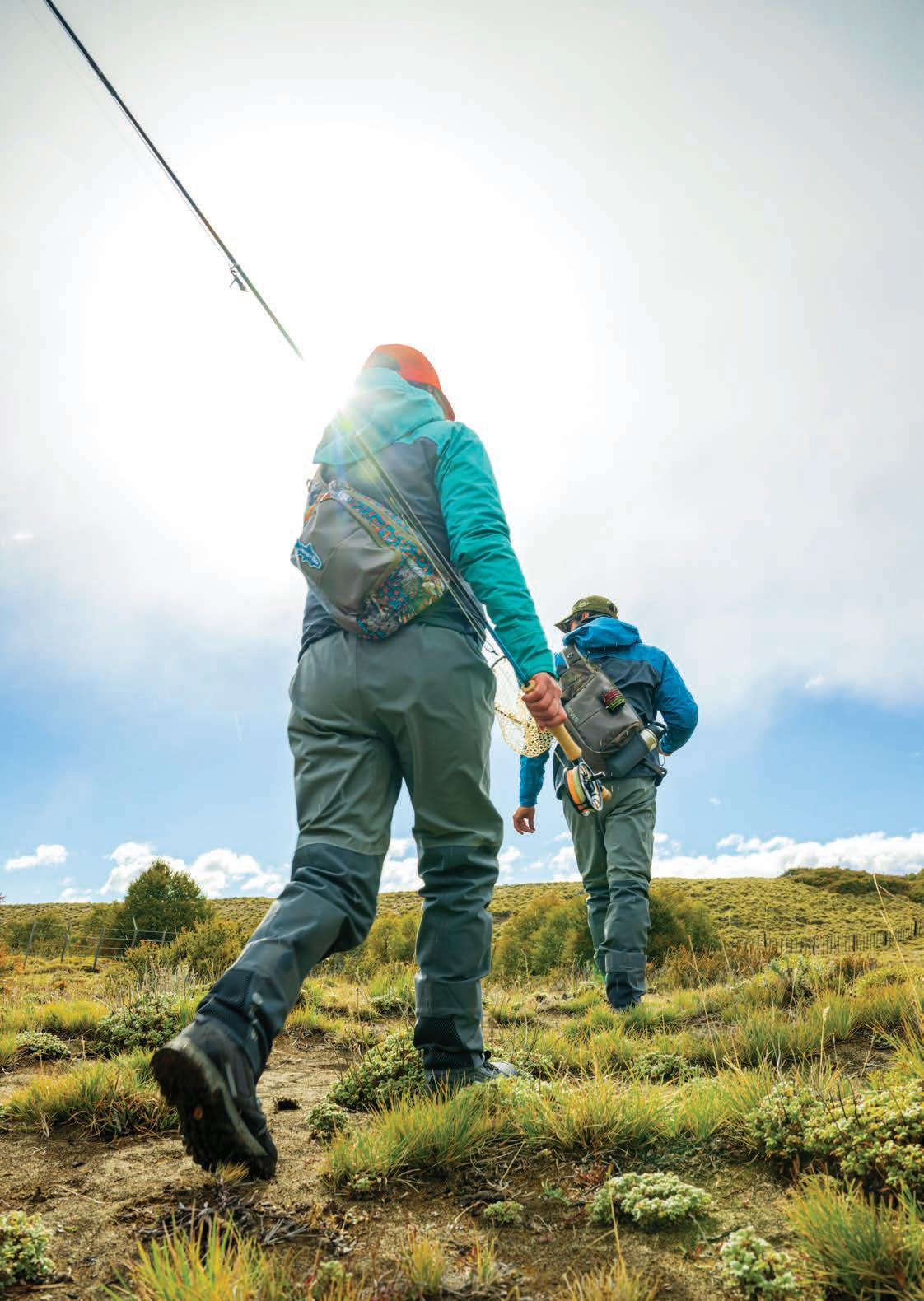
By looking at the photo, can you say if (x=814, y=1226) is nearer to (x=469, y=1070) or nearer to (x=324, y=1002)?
(x=469, y=1070)

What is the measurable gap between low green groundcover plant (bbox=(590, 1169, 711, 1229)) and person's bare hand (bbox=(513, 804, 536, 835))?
3.60 meters

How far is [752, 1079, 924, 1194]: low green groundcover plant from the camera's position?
1796mm

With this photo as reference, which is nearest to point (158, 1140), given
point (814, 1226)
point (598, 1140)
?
point (598, 1140)

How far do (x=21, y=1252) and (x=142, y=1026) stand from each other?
2641 millimetres

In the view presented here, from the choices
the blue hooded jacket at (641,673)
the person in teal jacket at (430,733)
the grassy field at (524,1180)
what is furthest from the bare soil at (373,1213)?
the blue hooded jacket at (641,673)

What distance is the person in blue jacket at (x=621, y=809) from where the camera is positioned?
5160mm

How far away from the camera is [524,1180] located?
2.09 m

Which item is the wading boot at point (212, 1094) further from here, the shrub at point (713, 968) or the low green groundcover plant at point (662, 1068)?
the shrub at point (713, 968)

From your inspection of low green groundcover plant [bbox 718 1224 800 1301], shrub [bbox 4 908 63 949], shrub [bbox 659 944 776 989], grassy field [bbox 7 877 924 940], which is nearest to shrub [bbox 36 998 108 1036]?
low green groundcover plant [bbox 718 1224 800 1301]

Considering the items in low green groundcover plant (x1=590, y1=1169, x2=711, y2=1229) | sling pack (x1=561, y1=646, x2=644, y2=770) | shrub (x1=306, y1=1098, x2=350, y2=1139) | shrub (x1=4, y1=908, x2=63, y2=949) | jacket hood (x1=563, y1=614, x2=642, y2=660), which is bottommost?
shrub (x1=4, y1=908, x2=63, y2=949)

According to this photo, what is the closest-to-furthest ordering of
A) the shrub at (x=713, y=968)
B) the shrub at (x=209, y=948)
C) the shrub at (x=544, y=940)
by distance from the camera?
1. the shrub at (x=713, y=968)
2. the shrub at (x=209, y=948)
3. the shrub at (x=544, y=940)

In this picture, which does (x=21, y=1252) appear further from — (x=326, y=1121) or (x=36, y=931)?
(x=36, y=931)

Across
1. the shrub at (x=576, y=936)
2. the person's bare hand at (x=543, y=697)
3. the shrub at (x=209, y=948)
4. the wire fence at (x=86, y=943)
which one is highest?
the person's bare hand at (x=543, y=697)

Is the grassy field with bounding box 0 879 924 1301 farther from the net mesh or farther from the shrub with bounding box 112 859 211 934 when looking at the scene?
the shrub with bounding box 112 859 211 934
